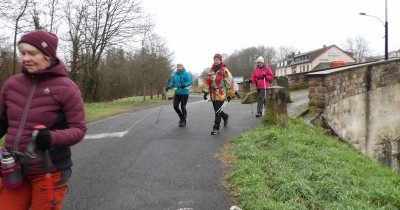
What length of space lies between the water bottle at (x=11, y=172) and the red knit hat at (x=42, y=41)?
0.77 metres

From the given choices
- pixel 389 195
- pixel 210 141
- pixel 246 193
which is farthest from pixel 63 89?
pixel 210 141

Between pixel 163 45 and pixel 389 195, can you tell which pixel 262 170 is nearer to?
pixel 389 195

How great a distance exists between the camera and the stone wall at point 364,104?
13.0m

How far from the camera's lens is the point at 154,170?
664 centimetres

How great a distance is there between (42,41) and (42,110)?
0.50m

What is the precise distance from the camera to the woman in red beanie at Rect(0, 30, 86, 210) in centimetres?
284

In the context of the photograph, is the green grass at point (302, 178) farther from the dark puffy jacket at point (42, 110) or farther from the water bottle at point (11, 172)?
the water bottle at point (11, 172)

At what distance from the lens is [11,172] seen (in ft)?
9.20

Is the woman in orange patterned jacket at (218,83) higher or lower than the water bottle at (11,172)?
higher

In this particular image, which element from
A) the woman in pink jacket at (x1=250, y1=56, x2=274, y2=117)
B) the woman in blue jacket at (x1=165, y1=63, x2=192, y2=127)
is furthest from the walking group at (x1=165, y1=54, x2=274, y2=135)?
the woman in pink jacket at (x1=250, y1=56, x2=274, y2=117)

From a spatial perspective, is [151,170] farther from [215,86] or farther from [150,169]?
[215,86]

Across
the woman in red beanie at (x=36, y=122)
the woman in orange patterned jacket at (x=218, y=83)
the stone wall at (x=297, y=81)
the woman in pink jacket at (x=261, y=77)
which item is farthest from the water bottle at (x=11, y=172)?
the stone wall at (x=297, y=81)

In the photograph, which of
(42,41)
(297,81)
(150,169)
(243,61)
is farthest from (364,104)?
(243,61)

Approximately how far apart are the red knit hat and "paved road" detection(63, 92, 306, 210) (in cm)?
258
